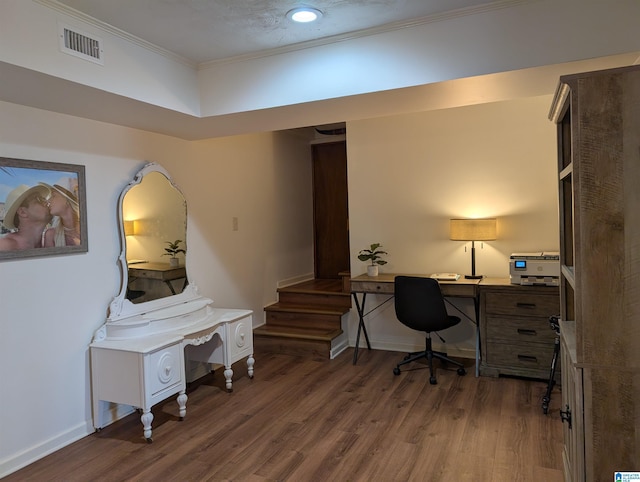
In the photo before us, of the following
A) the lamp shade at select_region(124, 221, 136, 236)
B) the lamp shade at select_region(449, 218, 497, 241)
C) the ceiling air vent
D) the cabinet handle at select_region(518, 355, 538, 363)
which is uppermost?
the ceiling air vent

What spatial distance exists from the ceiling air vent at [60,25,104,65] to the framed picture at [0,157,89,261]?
2.52 feet

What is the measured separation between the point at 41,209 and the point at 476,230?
322 centimetres

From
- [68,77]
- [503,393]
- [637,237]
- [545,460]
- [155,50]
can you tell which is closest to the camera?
[637,237]

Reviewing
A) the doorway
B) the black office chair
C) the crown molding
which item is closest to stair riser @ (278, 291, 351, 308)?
the doorway

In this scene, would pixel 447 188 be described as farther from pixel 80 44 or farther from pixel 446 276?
pixel 80 44

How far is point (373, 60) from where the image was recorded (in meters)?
2.62

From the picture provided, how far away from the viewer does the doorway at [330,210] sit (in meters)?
5.99

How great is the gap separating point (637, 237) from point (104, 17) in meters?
2.57

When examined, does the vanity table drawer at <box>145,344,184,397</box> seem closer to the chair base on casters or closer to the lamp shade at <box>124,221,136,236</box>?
the lamp shade at <box>124,221,136,236</box>

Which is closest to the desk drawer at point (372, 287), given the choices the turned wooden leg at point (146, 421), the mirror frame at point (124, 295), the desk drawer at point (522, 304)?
the desk drawer at point (522, 304)

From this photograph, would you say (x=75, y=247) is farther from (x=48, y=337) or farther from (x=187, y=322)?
(x=187, y=322)

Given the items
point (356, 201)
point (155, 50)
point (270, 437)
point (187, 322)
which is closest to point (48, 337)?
point (187, 322)

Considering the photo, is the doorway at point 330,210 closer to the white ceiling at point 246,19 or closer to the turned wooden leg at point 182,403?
the turned wooden leg at point 182,403

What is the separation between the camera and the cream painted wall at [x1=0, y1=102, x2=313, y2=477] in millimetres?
2625
